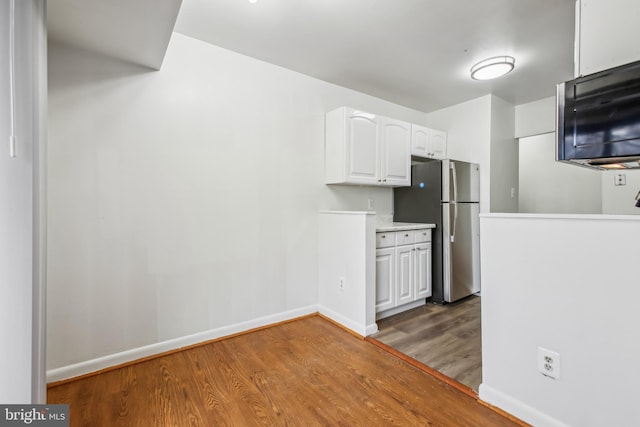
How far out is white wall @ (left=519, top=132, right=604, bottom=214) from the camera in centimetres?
439

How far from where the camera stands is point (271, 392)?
1710 millimetres

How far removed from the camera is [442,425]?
144 centimetres

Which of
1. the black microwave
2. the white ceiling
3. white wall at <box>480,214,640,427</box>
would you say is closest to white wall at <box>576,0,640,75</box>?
the black microwave

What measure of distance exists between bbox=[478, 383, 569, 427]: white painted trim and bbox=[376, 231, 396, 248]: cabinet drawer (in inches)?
53.1

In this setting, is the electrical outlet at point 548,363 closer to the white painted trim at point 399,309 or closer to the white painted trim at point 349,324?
the white painted trim at point 349,324

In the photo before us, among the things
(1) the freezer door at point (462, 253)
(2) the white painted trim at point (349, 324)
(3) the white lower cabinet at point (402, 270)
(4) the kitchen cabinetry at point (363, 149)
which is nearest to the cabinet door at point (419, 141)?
(4) the kitchen cabinetry at point (363, 149)

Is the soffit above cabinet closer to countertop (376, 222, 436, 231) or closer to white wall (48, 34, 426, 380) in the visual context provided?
white wall (48, 34, 426, 380)

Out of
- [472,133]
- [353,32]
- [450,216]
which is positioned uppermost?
[353,32]

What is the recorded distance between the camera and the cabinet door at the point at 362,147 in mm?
2857

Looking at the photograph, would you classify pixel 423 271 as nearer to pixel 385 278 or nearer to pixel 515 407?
pixel 385 278

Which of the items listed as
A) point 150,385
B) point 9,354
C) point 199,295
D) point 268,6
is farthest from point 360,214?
point 9,354

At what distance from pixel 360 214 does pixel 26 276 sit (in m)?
2.05

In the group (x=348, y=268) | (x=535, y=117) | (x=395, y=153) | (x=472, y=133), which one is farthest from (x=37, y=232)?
(x=535, y=117)

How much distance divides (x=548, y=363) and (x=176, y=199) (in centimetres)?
253
